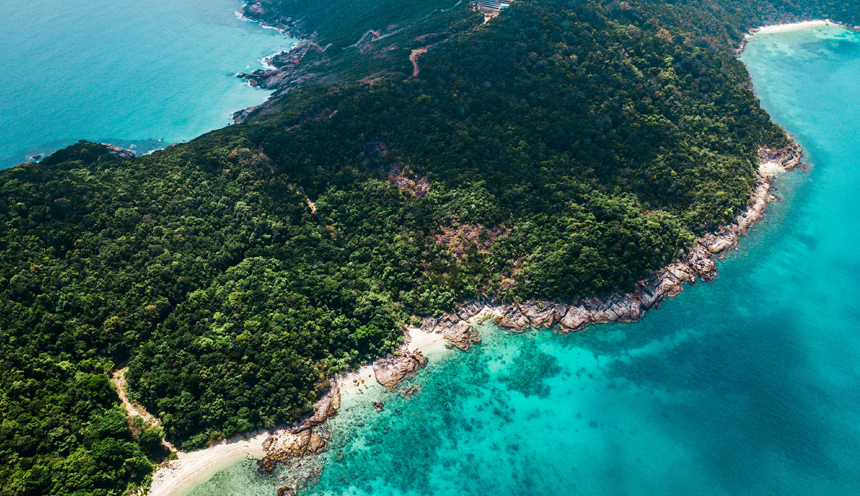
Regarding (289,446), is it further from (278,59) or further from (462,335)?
(278,59)

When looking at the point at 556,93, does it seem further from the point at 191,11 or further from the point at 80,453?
the point at 191,11

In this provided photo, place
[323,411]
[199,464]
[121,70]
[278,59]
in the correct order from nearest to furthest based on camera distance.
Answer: [199,464], [323,411], [121,70], [278,59]

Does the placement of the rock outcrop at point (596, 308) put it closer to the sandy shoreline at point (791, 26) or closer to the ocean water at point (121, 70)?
the ocean water at point (121, 70)

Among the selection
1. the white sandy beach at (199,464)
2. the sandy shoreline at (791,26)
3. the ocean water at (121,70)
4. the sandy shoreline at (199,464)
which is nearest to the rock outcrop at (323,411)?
the white sandy beach at (199,464)

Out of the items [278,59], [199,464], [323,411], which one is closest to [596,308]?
[323,411]

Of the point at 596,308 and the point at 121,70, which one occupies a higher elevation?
the point at 121,70

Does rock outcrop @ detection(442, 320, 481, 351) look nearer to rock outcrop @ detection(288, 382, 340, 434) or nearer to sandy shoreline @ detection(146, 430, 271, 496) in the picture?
rock outcrop @ detection(288, 382, 340, 434)

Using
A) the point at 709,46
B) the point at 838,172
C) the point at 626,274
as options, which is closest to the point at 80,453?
the point at 626,274

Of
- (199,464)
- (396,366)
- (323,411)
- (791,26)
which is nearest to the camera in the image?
(199,464)
